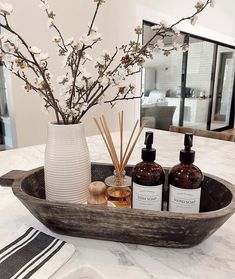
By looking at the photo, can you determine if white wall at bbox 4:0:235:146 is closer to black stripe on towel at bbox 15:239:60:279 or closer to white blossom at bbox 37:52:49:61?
white blossom at bbox 37:52:49:61

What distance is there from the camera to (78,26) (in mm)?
2480

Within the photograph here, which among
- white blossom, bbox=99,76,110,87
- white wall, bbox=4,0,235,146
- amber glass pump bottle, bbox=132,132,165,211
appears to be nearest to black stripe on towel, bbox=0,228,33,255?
amber glass pump bottle, bbox=132,132,165,211

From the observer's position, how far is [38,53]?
578 millimetres

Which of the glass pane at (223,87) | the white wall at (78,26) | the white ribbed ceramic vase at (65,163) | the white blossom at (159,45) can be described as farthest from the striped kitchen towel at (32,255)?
the glass pane at (223,87)

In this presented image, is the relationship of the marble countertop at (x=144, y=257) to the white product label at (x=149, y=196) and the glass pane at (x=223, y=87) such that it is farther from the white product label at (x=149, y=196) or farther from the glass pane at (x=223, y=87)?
the glass pane at (x=223, y=87)

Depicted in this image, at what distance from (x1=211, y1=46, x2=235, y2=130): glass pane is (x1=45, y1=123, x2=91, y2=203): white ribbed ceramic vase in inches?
185

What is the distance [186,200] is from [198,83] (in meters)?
4.20

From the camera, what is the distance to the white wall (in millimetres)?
2148

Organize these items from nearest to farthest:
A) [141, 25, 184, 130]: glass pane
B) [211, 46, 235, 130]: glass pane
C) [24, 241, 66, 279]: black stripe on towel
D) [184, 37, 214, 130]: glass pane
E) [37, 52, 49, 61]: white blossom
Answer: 1. [24, 241, 66, 279]: black stripe on towel
2. [37, 52, 49, 61]: white blossom
3. [141, 25, 184, 130]: glass pane
4. [184, 37, 214, 130]: glass pane
5. [211, 46, 235, 130]: glass pane

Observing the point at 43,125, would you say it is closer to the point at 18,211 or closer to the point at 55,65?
the point at 55,65

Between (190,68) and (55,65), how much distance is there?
2490mm

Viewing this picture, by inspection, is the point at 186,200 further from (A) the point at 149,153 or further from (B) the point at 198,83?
(B) the point at 198,83

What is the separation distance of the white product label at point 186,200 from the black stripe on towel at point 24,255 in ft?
0.97

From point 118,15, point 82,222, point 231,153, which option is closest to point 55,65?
point 118,15
